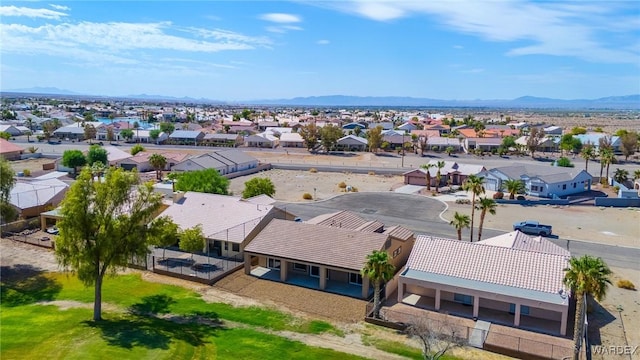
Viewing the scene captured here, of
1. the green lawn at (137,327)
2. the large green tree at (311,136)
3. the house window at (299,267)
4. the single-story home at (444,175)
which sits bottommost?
the green lawn at (137,327)

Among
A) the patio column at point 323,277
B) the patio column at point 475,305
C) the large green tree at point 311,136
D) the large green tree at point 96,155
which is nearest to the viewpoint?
the patio column at point 475,305

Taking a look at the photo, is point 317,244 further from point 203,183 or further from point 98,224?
point 203,183

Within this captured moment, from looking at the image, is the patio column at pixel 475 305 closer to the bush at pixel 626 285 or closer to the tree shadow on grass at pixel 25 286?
the bush at pixel 626 285

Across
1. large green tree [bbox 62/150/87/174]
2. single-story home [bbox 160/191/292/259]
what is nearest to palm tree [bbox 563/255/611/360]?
single-story home [bbox 160/191/292/259]

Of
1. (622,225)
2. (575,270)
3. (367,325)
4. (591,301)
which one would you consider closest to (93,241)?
(367,325)

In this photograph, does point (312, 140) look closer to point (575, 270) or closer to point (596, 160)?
point (596, 160)

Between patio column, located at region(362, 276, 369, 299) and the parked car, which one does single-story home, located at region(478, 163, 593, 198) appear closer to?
the parked car

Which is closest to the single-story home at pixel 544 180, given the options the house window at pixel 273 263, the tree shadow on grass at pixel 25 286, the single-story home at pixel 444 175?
the single-story home at pixel 444 175
